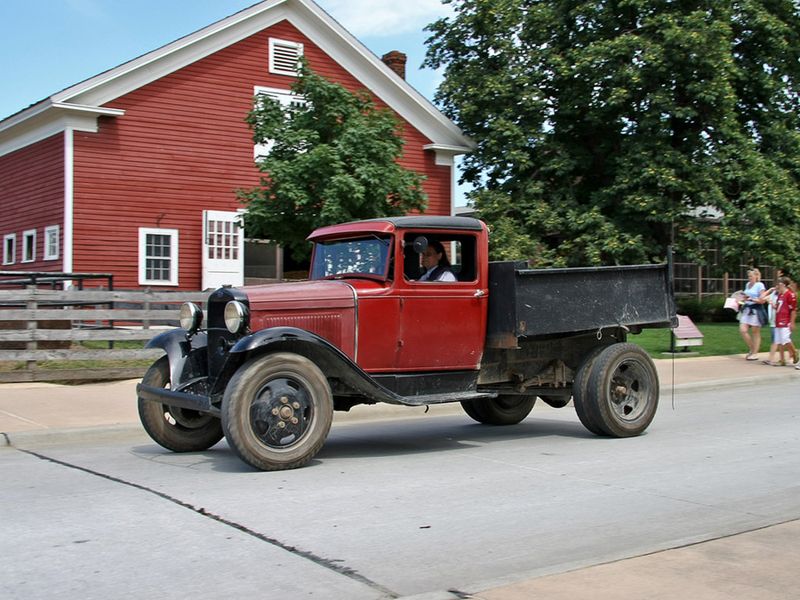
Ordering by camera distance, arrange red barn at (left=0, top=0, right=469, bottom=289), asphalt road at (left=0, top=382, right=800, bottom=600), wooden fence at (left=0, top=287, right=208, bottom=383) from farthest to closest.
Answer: red barn at (left=0, top=0, right=469, bottom=289)
wooden fence at (left=0, top=287, right=208, bottom=383)
asphalt road at (left=0, top=382, right=800, bottom=600)

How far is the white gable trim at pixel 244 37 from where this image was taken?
21250 millimetres

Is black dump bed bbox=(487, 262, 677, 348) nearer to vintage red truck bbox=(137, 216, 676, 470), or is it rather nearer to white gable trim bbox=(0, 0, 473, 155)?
vintage red truck bbox=(137, 216, 676, 470)

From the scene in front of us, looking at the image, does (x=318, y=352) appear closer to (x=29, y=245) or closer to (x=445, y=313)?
(x=445, y=313)

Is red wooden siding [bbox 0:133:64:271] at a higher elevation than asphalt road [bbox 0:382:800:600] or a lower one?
higher

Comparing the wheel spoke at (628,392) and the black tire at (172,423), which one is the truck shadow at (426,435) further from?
the black tire at (172,423)

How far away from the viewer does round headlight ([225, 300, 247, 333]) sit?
7.12m

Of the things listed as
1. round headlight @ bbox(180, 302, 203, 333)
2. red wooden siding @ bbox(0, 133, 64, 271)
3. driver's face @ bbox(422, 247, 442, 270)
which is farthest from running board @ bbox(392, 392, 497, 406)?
red wooden siding @ bbox(0, 133, 64, 271)

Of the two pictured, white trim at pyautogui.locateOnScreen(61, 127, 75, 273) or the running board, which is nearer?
the running board

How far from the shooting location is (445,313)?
26.8 feet

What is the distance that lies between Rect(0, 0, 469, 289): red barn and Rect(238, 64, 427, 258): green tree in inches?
146

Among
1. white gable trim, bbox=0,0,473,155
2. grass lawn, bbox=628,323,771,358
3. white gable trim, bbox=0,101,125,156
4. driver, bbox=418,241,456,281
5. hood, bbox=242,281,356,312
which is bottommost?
grass lawn, bbox=628,323,771,358

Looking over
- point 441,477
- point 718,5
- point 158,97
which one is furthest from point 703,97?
point 441,477

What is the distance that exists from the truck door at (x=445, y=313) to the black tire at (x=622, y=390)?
127 cm

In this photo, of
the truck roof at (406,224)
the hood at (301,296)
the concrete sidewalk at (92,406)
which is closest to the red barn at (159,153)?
the concrete sidewalk at (92,406)
